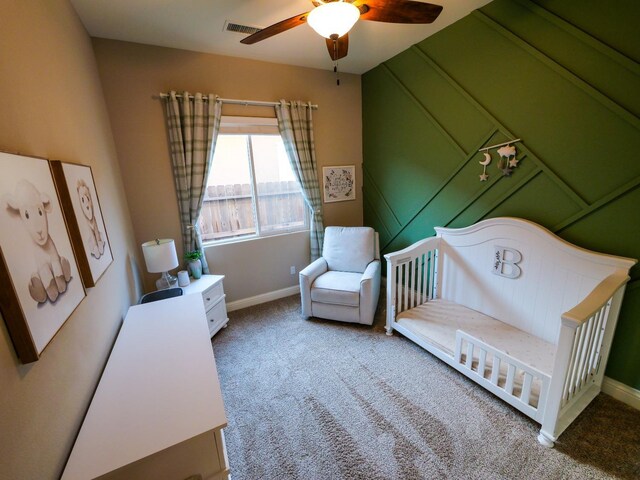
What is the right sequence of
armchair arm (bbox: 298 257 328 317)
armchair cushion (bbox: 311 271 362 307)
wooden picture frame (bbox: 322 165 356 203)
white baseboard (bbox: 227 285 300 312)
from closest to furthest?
armchair cushion (bbox: 311 271 362 307) < armchair arm (bbox: 298 257 328 317) < white baseboard (bbox: 227 285 300 312) < wooden picture frame (bbox: 322 165 356 203)

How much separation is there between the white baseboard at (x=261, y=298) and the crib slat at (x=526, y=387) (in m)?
2.49

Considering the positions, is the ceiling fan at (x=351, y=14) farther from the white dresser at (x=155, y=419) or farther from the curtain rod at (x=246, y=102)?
the white dresser at (x=155, y=419)

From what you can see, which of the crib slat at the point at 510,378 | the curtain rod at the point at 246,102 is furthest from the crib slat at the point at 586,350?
the curtain rod at the point at 246,102

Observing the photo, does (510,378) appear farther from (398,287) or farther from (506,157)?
(506,157)

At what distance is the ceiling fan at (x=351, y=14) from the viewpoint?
1.32 meters

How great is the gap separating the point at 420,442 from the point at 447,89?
2732 millimetres

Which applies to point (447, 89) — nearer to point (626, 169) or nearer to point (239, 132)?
point (626, 169)

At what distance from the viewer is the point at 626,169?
1.62m

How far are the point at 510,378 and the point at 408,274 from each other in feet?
3.72

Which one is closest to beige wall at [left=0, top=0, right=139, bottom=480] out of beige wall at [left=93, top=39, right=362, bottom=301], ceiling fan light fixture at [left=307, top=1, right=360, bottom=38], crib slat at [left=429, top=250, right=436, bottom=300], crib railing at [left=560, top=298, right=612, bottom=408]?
beige wall at [left=93, top=39, right=362, bottom=301]

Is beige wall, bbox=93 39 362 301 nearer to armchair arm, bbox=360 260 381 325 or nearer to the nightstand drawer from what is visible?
the nightstand drawer

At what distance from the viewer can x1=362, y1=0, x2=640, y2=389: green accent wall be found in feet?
5.29

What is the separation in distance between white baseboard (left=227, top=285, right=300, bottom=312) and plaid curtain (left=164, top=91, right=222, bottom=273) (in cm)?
85

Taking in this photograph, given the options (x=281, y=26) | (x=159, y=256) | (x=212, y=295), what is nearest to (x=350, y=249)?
(x=212, y=295)
